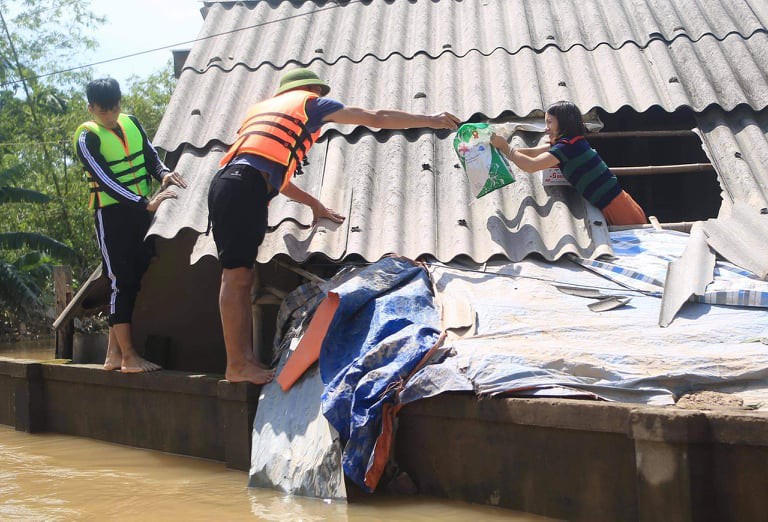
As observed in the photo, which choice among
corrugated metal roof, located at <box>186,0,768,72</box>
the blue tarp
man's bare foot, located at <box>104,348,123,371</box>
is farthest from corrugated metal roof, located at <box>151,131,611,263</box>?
corrugated metal roof, located at <box>186,0,768,72</box>

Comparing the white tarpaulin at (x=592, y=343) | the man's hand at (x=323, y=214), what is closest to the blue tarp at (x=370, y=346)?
the white tarpaulin at (x=592, y=343)

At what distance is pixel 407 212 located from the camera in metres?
5.42

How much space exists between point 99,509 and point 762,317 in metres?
3.27

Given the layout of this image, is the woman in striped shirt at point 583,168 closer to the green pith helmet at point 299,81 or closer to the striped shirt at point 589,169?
the striped shirt at point 589,169

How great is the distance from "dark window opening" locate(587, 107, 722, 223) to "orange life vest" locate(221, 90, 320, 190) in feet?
8.61

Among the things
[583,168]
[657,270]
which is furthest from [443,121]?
[657,270]

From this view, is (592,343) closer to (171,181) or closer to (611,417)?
(611,417)

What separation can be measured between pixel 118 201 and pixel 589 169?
295 centimetres

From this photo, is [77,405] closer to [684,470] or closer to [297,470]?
[297,470]

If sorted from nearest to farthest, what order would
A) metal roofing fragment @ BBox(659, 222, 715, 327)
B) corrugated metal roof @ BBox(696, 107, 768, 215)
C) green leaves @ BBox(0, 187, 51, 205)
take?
metal roofing fragment @ BBox(659, 222, 715, 327)
corrugated metal roof @ BBox(696, 107, 768, 215)
green leaves @ BBox(0, 187, 51, 205)

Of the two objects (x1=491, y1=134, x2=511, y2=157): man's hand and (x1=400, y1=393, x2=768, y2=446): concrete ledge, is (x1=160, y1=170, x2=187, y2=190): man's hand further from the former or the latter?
(x1=400, y1=393, x2=768, y2=446): concrete ledge

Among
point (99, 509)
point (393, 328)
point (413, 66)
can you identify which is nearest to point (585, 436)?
point (393, 328)

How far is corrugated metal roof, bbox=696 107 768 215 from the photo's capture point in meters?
5.45

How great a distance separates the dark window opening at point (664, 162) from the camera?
673 cm
